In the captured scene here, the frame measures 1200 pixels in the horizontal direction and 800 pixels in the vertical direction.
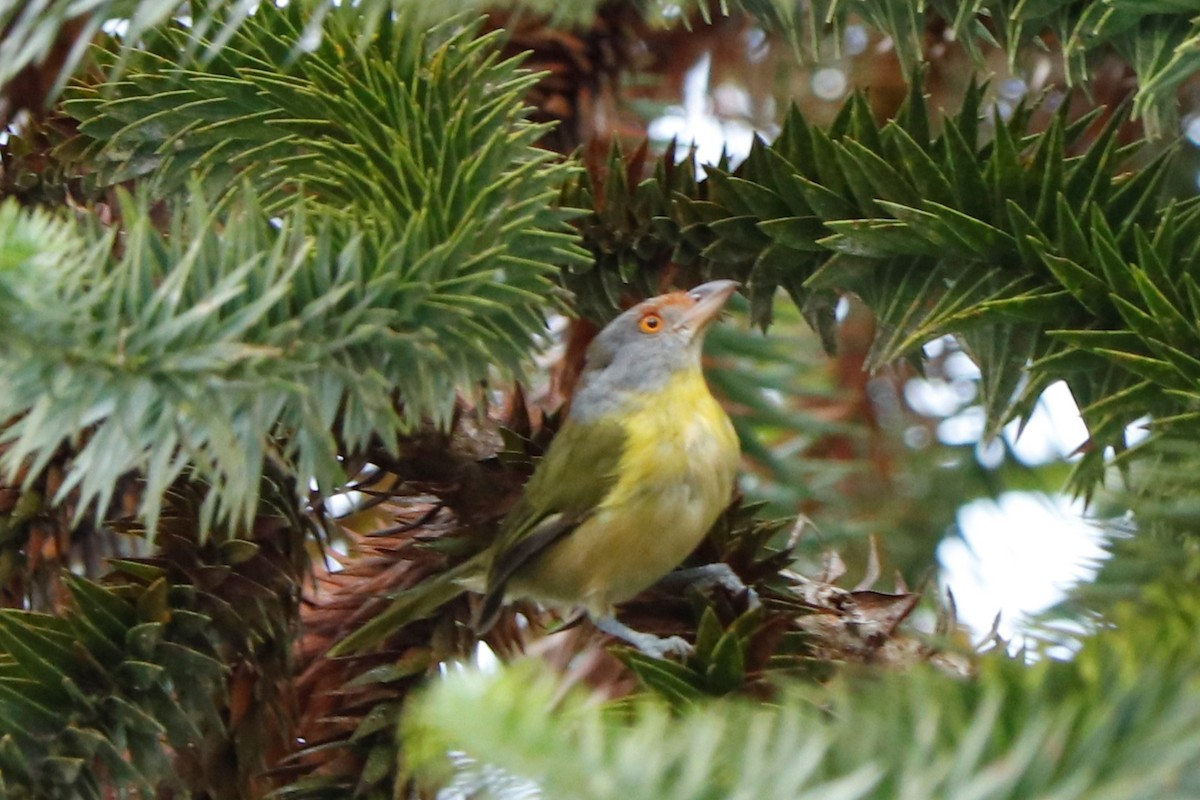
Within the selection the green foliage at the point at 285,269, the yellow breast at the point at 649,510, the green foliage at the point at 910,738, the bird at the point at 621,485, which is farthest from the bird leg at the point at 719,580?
the green foliage at the point at 910,738

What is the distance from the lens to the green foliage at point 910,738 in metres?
0.50

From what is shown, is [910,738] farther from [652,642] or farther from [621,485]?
[621,485]

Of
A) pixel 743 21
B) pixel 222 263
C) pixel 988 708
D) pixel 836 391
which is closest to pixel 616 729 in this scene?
pixel 988 708

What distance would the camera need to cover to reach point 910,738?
1.82 ft

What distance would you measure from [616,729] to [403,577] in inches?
31.1

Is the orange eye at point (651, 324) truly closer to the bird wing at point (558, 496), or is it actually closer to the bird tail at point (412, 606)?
the bird wing at point (558, 496)

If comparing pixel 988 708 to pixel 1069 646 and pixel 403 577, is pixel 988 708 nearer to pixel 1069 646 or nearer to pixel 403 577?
pixel 1069 646

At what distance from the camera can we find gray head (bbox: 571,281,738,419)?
73.9 inches

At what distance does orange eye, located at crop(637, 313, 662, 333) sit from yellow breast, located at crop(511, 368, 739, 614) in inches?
4.3

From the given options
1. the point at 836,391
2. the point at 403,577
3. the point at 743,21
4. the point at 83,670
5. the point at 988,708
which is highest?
the point at 743,21

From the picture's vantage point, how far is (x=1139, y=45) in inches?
38.5

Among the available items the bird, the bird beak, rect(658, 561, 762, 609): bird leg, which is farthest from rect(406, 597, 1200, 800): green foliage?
the bird beak

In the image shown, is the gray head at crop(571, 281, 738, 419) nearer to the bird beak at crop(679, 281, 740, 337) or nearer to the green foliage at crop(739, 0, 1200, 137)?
the bird beak at crop(679, 281, 740, 337)

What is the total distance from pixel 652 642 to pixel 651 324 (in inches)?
34.8
